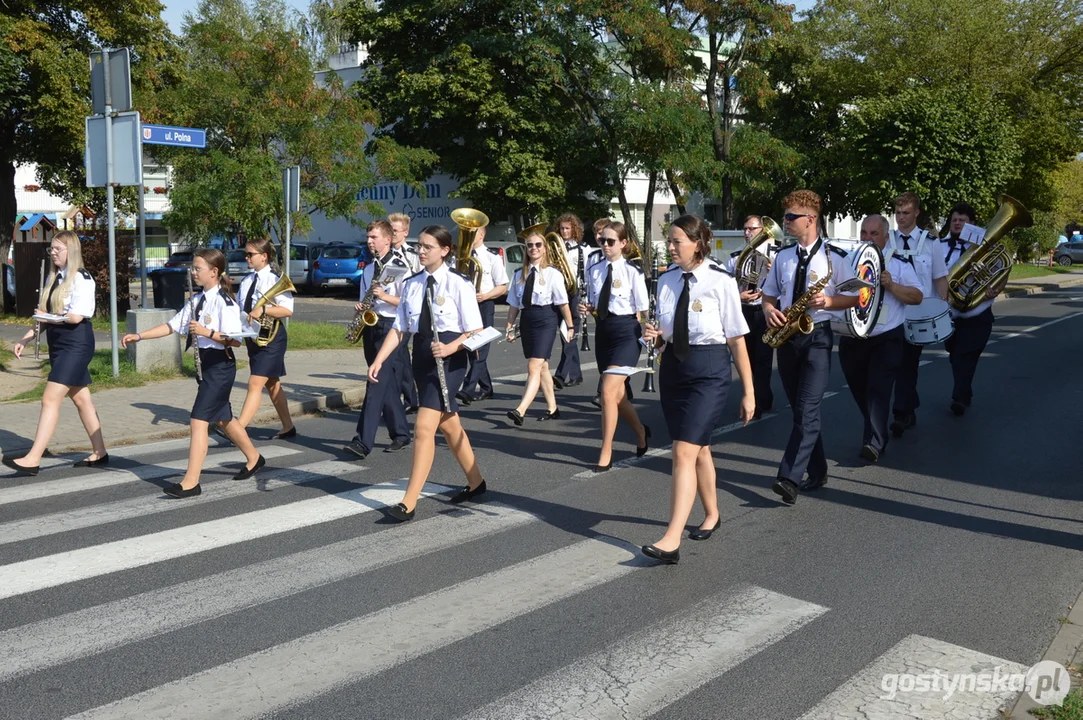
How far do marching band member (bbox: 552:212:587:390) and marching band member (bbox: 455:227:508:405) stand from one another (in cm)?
72

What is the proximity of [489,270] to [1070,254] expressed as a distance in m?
59.0

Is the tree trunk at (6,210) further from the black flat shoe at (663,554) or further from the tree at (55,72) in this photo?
the black flat shoe at (663,554)

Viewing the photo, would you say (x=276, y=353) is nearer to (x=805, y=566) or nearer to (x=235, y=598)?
(x=235, y=598)

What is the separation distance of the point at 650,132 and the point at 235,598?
2676cm

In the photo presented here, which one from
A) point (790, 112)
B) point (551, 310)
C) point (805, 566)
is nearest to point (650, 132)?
point (790, 112)

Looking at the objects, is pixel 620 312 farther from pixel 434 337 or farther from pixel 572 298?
pixel 572 298

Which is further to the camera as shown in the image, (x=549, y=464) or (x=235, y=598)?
(x=549, y=464)

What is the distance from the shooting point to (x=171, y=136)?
12.5m

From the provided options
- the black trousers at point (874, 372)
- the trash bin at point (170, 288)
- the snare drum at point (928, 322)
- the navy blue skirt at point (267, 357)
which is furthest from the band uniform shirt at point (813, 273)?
the trash bin at point (170, 288)

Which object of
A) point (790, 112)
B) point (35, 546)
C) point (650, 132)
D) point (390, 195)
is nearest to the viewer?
point (35, 546)

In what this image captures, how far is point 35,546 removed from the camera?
6.29m

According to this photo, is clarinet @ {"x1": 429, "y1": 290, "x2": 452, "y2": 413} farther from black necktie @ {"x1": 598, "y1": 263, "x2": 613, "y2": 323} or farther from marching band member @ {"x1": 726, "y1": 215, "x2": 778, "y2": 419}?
marching band member @ {"x1": 726, "y1": 215, "x2": 778, "y2": 419}

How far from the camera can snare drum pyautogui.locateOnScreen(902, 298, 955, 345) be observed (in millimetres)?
9328

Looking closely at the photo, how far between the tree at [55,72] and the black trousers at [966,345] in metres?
16.3
